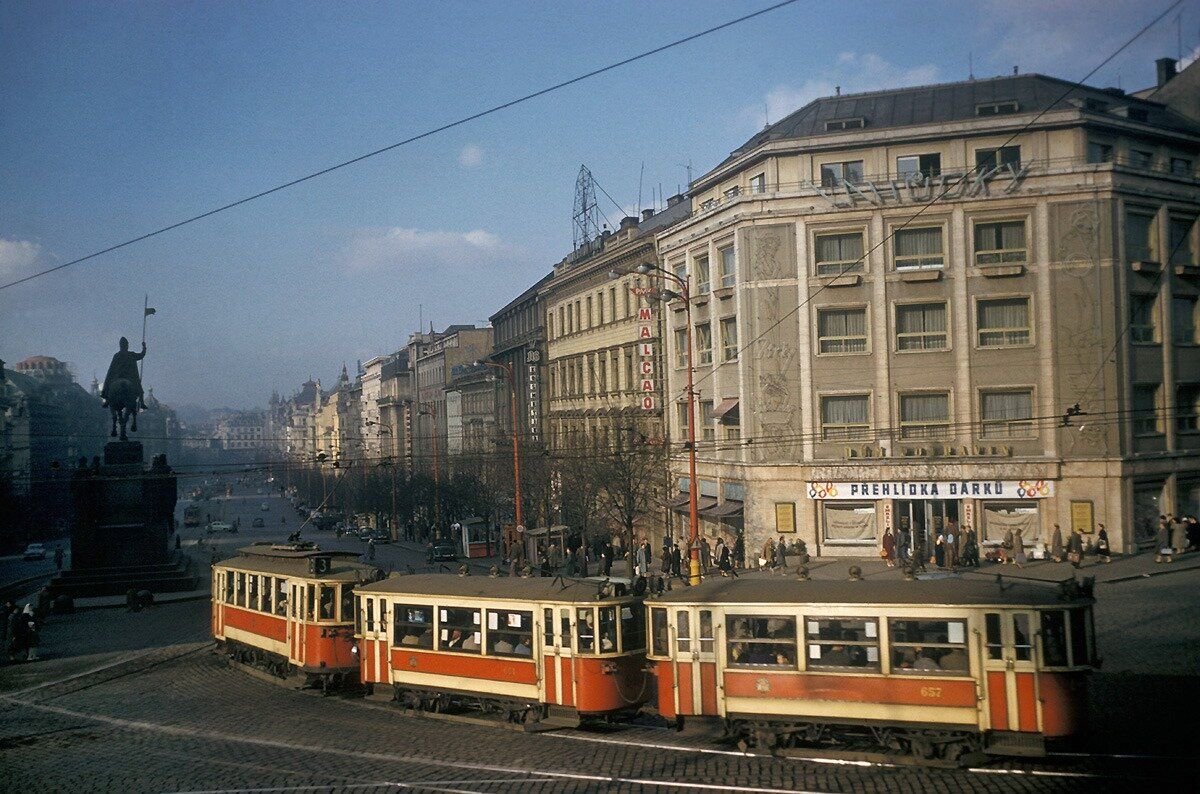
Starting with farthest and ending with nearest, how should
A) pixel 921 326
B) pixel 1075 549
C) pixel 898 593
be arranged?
pixel 921 326, pixel 1075 549, pixel 898 593

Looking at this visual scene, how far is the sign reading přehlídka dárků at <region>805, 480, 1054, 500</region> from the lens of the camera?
3578 centimetres

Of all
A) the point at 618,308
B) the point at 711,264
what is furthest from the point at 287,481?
the point at 711,264

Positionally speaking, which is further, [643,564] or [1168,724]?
[643,564]

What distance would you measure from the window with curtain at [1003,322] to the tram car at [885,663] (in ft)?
78.5

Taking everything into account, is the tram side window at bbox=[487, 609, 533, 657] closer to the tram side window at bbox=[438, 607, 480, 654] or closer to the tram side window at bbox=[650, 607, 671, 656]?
the tram side window at bbox=[438, 607, 480, 654]

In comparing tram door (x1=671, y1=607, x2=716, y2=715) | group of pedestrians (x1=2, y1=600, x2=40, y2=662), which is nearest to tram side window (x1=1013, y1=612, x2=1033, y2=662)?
tram door (x1=671, y1=607, x2=716, y2=715)

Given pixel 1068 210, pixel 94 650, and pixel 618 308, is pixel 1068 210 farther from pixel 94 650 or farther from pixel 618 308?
pixel 94 650

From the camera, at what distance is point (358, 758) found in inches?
620

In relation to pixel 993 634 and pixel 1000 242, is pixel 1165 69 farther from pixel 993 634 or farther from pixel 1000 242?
pixel 993 634

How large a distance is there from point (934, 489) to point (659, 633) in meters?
23.1

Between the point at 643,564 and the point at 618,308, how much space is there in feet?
67.3

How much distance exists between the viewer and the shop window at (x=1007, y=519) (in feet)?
118

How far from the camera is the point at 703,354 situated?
4394cm

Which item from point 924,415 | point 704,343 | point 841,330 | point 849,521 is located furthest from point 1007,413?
point 704,343
